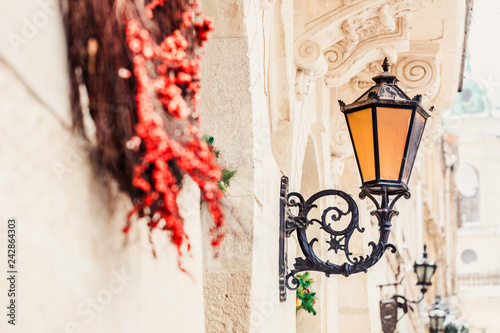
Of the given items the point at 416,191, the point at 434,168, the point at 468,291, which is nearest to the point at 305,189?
the point at 416,191

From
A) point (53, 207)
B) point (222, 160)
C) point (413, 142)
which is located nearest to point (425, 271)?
point (413, 142)

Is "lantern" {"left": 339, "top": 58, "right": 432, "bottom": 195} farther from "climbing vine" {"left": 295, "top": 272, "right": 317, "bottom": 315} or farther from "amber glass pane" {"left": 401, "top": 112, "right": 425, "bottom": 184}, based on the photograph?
"climbing vine" {"left": 295, "top": 272, "right": 317, "bottom": 315}

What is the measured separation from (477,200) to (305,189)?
65.2m

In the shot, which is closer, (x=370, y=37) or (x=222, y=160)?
(x=222, y=160)

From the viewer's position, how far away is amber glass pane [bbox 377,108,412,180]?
438 centimetres

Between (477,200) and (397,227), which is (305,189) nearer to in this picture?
(397,227)

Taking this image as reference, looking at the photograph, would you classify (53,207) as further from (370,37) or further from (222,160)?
(370,37)

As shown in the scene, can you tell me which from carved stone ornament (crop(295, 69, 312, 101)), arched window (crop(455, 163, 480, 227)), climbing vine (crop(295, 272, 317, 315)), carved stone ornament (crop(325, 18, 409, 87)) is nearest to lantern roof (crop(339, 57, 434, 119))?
carved stone ornament (crop(295, 69, 312, 101))

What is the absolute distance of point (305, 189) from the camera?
7.34 meters

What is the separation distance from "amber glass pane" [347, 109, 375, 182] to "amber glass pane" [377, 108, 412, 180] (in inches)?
2.0

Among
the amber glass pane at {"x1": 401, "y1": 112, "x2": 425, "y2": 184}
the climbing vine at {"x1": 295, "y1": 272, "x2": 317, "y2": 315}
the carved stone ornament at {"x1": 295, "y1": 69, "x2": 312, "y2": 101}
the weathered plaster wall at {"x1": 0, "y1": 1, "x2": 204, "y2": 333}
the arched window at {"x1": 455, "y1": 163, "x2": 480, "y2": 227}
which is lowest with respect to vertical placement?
the climbing vine at {"x1": 295, "y1": 272, "x2": 317, "y2": 315}

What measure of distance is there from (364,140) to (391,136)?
148mm

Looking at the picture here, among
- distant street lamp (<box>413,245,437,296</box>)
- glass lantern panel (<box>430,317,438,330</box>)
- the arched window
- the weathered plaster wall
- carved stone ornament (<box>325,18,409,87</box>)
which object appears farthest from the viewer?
the arched window

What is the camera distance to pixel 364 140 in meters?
4.46
